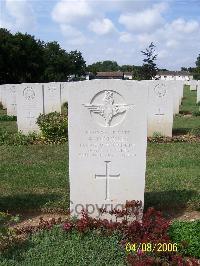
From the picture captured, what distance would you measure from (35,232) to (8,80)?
48.0 meters

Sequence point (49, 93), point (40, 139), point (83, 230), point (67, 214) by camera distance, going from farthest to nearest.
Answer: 1. point (49, 93)
2. point (40, 139)
3. point (67, 214)
4. point (83, 230)

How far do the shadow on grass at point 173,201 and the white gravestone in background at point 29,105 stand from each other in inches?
295

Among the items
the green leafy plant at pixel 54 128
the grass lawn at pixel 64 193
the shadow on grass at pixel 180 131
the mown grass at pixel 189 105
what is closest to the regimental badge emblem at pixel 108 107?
the grass lawn at pixel 64 193

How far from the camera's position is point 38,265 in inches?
181

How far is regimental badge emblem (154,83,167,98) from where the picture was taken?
12965mm

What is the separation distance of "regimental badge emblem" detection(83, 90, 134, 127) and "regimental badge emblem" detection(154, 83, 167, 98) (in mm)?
7564

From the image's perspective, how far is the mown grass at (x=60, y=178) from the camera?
6.77 meters

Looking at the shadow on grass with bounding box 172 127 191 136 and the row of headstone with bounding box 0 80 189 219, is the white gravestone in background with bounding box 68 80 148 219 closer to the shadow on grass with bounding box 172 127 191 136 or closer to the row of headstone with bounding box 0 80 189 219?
the row of headstone with bounding box 0 80 189 219

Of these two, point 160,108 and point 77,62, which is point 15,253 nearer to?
point 160,108

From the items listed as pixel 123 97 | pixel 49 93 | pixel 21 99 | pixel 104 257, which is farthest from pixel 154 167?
pixel 49 93

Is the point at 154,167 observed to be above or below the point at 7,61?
below

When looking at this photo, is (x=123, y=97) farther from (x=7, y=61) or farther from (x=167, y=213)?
(x=7, y=61)

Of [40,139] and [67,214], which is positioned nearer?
[67,214]
